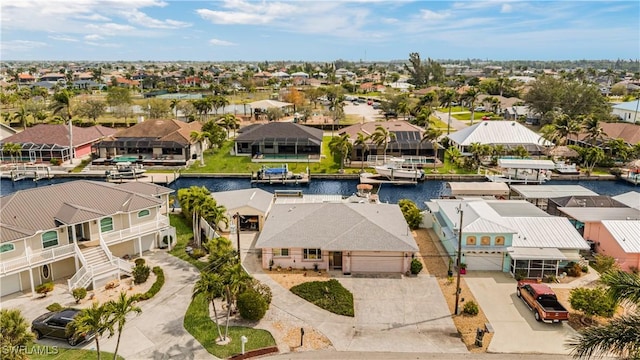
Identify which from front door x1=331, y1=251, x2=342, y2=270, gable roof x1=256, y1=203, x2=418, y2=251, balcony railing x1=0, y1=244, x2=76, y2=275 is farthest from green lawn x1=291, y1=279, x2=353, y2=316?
balcony railing x1=0, y1=244, x2=76, y2=275

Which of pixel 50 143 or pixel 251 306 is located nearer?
pixel 251 306

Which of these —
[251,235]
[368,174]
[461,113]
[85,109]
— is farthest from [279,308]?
[461,113]

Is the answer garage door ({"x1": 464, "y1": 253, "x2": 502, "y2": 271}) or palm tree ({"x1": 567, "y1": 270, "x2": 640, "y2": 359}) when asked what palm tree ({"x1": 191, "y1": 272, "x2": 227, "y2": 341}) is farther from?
garage door ({"x1": 464, "y1": 253, "x2": 502, "y2": 271})

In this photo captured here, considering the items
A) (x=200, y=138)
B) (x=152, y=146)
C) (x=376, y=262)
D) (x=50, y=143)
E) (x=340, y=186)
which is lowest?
(x=340, y=186)

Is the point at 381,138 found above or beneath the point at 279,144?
above

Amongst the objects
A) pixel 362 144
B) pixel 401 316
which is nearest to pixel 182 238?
pixel 401 316

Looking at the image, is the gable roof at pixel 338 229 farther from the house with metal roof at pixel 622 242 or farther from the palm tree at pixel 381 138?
the palm tree at pixel 381 138

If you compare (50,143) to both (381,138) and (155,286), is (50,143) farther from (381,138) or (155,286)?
(155,286)
